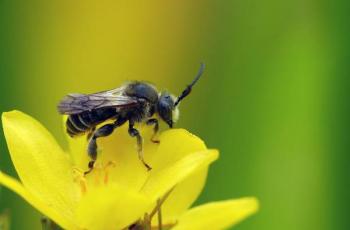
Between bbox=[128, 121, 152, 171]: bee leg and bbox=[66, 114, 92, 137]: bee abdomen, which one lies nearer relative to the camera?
bbox=[128, 121, 152, 171]: bee leg

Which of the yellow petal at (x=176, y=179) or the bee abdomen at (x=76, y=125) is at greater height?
the bee abdomen at (x=76, y=125)

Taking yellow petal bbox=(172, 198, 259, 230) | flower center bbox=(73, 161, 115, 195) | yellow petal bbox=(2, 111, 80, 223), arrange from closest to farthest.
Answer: yellow petal bbox=(172, 198, 259, 230)
yellow petal bbox=(2, 111, 80, 223)
flower center bbox=(73, 161, 115, 195)

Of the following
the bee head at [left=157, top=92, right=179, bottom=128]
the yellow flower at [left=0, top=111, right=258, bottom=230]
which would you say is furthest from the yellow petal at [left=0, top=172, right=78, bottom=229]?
the bee head at [left=157, top=92, right=179, bottom=128]

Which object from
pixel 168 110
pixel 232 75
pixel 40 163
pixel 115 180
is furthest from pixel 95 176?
pixel 232 75

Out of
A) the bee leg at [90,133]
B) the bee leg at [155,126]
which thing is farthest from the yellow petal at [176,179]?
the bee leg at [90,133]

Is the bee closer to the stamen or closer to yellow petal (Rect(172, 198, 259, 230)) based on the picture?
the stamen

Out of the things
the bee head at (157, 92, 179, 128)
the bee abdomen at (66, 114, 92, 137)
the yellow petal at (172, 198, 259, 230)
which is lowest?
the yellow petal at (172, 198, 259, 230)

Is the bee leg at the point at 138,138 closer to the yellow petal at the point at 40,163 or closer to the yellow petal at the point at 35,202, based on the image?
the yellow petal at the point at 40,163
